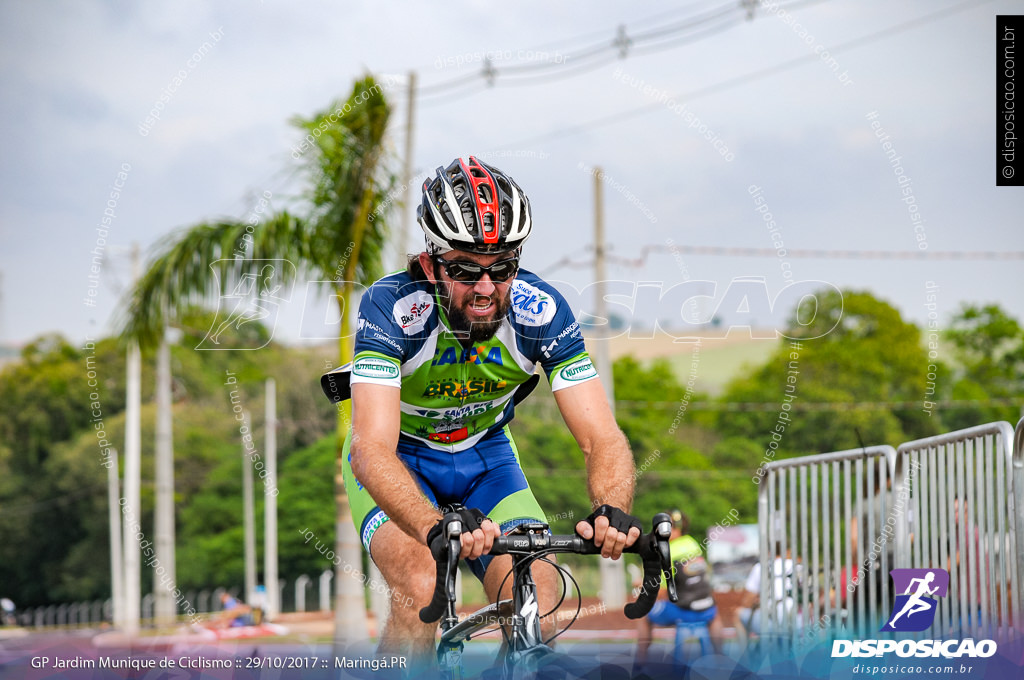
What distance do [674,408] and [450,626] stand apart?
45042 millimetres

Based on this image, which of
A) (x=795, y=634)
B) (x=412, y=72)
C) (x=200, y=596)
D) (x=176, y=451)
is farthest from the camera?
(x=176, y=451)

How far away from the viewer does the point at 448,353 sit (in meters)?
3.93

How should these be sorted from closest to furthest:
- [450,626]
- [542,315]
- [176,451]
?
[450,626], [542,315], [176,451]

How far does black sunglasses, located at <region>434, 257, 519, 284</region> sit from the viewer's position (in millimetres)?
3611

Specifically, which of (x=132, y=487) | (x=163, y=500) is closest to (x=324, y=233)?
(x=163, y=500)

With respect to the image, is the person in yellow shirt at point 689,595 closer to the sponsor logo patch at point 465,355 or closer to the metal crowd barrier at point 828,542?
the metal crowd barrier at point 828,542

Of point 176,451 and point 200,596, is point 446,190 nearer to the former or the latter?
point 200,596

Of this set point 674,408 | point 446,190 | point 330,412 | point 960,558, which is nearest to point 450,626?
point 446,190

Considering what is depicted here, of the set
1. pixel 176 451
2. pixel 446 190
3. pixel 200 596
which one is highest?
pixel 446 190

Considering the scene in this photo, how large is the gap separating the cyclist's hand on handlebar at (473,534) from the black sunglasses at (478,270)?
978 mm

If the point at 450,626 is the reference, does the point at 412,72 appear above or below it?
above

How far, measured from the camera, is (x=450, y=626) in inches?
124

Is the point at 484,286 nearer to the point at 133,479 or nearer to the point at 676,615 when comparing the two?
the point at 676,615

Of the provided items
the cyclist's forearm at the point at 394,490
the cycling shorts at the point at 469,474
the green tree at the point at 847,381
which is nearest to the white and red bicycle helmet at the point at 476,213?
the cyclist's forearm at the point at 394,490
